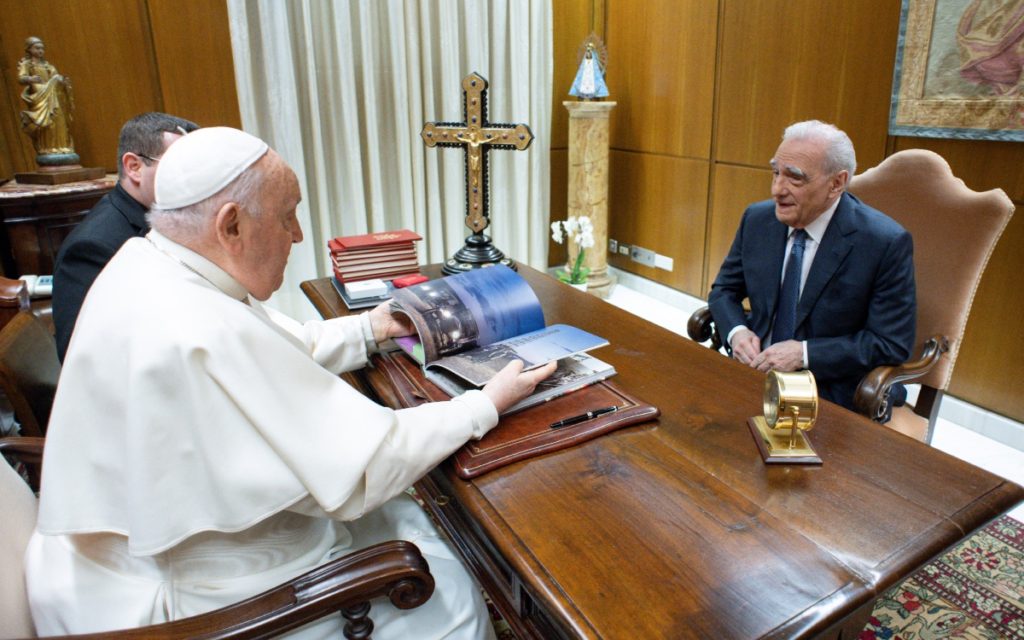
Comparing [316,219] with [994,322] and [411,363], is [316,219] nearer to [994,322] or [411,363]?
[411,363]

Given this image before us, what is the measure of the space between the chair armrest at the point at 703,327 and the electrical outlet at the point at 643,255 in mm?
2533

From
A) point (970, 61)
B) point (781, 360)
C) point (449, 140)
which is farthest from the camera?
point (970, 61)

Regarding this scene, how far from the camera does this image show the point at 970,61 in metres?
2.63

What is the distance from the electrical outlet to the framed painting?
1.95 metres

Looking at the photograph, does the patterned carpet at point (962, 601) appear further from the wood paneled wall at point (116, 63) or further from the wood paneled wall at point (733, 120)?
the wood paneled wall at point (116, 63)

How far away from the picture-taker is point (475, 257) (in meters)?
→ 2.19

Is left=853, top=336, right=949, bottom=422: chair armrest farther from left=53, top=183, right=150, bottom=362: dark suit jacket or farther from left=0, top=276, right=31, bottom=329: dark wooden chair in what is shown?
left=0, top=276, right=31, bottom=329: dark wooden chair

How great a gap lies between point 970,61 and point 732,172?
1.44 meters

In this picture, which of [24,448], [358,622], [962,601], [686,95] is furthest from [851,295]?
[686,95]

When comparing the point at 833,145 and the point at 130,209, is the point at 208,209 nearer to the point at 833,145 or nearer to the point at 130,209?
the point at 130,209

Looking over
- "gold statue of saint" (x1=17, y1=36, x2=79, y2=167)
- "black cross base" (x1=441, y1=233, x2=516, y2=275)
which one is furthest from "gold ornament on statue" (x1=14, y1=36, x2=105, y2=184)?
"black cross base" (x1=441, y1=233, x2=516, y2=275)

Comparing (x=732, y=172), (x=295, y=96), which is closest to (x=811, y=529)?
(x=732, y=172)

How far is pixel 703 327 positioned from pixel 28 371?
1.90m

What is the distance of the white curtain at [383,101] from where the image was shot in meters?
3.82
